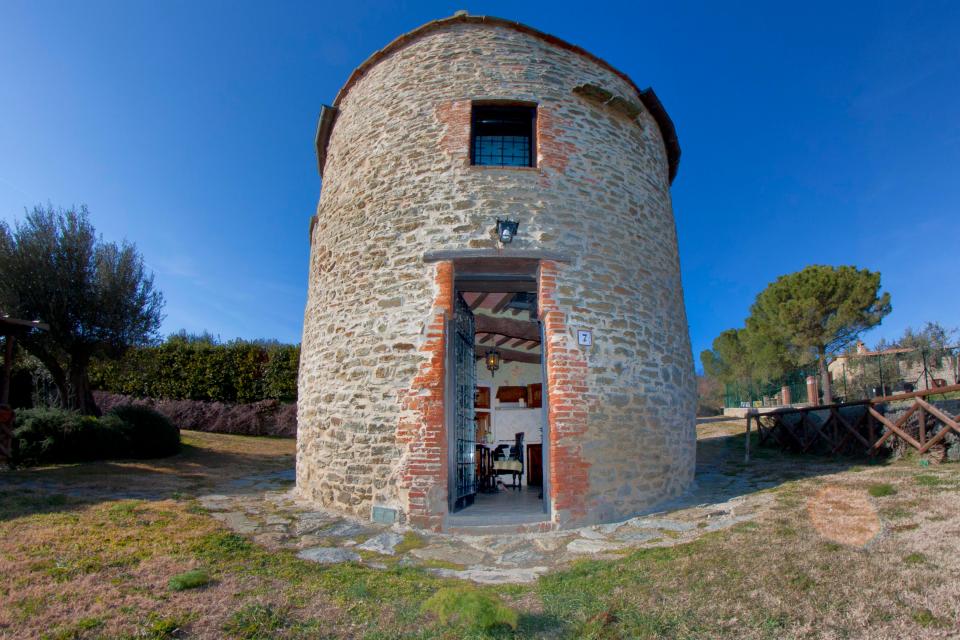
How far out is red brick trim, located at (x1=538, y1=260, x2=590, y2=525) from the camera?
5.74 metres

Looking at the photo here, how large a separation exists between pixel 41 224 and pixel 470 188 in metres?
11.1

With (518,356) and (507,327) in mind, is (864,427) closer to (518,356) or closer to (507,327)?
(518,356)

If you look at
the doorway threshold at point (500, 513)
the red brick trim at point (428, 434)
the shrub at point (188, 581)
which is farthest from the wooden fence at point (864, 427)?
the shrub at point (188, 581)

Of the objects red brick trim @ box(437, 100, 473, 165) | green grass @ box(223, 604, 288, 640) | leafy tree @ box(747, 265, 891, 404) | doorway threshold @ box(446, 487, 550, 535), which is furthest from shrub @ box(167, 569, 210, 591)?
leafy tree @ box(747, 265, 891, 404)

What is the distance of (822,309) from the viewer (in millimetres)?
21906

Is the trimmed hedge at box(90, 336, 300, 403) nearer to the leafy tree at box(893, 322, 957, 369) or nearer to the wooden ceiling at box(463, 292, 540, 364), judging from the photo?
the wooden ceiling at box(463, 292, 540, 364)

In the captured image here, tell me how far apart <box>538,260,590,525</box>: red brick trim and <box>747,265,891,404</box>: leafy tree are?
18.1 m

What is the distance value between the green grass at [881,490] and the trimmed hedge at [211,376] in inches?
628

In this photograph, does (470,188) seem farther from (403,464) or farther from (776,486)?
(776,486)

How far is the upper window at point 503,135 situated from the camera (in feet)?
24.0

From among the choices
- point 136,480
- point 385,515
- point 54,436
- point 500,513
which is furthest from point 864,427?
point 54,436

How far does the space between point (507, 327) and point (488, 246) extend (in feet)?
11.9

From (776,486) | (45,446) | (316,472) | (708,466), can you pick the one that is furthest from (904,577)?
(45,446)

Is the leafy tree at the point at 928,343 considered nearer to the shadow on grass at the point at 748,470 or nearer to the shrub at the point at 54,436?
the shadow on grass at the point at 748,470
